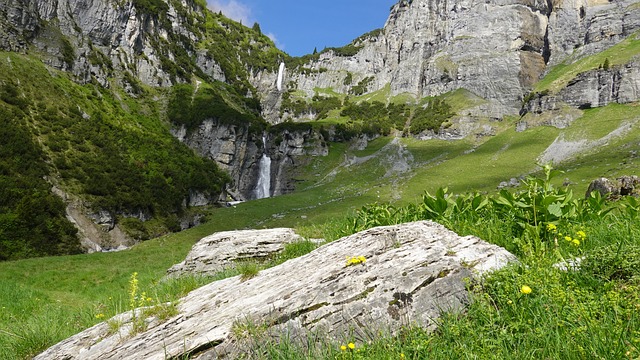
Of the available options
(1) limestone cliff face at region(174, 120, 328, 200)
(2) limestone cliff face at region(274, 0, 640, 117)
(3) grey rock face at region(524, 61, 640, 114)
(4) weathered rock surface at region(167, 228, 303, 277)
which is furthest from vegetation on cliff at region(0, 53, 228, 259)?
(2) limestone cliff face at region(274, 0, 640, 117)

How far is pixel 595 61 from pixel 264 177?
10553 centimetres

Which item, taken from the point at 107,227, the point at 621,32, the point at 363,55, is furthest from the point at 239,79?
the point at 621,32

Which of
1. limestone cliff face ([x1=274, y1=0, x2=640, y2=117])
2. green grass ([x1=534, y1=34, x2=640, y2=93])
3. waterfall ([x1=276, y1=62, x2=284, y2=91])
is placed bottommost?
green grass ([x1=534, y1=34, x2=640, y2=93])

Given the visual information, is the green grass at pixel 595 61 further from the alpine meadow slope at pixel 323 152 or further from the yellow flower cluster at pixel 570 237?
the yellow flower cluster at pixel 570 237

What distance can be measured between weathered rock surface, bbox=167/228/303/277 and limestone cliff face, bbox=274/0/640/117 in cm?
11284

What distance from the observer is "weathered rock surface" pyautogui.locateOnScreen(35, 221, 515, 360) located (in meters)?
3.58

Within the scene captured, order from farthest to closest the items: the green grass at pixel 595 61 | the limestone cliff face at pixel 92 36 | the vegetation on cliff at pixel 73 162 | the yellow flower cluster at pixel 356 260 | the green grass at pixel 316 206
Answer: the green grass at pixel 595 61, the limestone cliff face at pixel 92 36, the vegetation on cliff at pixel 73 162, the green grass at pixel 316 206, the yellow flower cluster at pixel 356 260

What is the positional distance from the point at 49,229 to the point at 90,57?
63.6 meters

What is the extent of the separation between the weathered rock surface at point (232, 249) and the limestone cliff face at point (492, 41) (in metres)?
113

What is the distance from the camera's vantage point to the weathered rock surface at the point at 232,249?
10.6 meters

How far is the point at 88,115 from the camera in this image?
6381cm

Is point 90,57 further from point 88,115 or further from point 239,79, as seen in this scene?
point 239,79

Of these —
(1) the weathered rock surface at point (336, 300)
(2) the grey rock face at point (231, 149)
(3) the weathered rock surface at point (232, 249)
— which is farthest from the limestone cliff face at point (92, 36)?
(1) the weathered rock surface at point (336, 300)

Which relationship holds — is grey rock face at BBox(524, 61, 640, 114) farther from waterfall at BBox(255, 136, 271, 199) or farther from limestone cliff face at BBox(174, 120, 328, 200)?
waterfall at BBox(255, 136, 271, 199)
